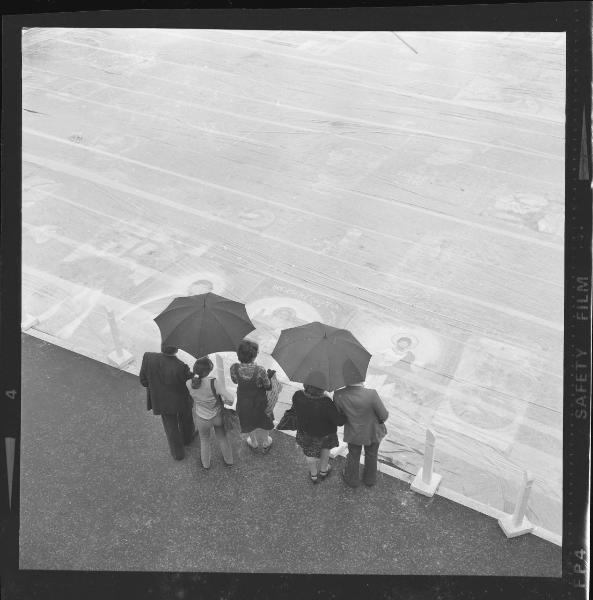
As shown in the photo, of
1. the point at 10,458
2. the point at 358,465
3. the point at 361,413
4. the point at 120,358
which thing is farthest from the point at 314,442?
the point at 120,358

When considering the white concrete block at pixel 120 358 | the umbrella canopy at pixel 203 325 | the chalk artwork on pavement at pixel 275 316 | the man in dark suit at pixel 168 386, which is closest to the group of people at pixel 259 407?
the man in dark suit at pixel 168 386

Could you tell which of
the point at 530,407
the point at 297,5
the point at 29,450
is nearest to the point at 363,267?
the point at 530,407

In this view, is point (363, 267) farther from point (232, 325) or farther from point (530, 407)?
point (232, 325)

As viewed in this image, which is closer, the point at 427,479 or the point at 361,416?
the point at 361,416

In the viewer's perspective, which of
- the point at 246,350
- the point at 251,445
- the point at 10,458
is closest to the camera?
the point at 10,458

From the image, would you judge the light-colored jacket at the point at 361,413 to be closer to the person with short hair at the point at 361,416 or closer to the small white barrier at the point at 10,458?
the person with short hair at the point at 361,416

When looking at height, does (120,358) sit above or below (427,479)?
above

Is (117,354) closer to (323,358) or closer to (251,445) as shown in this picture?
(251,445)
